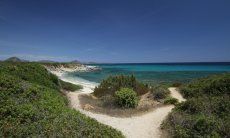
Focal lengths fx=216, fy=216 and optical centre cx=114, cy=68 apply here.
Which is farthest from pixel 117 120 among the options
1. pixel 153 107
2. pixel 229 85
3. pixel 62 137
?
pixel 229 85

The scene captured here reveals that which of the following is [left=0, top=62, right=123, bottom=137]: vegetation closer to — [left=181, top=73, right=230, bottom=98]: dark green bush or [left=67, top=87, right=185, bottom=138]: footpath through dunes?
[left=67, top=87, right=185, bottom=138]: footpath through dunes

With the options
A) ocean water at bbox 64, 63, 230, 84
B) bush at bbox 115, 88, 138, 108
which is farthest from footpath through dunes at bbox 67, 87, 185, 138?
ocean water at bbox 64, 63, 230, 84

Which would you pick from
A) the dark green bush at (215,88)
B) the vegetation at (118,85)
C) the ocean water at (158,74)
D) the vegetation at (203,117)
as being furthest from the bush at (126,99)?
the ocean water at (158,74)

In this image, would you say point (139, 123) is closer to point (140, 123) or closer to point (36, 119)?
point (140, 123)

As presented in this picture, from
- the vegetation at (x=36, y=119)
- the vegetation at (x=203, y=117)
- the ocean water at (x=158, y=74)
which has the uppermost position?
the vegetation at (x=36, y=119)

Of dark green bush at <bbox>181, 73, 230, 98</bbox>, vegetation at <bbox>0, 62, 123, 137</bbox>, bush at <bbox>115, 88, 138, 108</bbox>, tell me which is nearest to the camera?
vegetation at <bbox>0, 62, 123, 137</bbox>

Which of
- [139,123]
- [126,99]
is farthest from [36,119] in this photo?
[126,99]

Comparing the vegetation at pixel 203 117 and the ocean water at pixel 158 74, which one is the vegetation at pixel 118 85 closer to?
the vegetation at pixel 203 117

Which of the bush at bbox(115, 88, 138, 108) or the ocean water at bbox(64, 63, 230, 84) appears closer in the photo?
the bush at bbox(115, 88, 138, 108)

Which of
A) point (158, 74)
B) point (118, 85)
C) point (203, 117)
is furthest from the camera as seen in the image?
point (158, 74)

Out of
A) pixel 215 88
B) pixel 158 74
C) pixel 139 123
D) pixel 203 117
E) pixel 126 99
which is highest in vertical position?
pixel 215 88

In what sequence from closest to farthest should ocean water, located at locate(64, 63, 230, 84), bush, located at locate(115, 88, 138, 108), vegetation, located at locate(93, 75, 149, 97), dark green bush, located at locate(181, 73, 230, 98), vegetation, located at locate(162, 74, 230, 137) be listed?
1. vegetation, located at locate(162, 74, 230, 137)
2. bush, located at locate(115, 88, 138, 108)
3. dark green bush, located at locate(181, 73, 230, 98)
4. vegetation, located at locate(93, 75, 149, 97)
5. ocean water, located at locate(64, 63, 230, 84)

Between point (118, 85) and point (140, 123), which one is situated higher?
point (118, 85)

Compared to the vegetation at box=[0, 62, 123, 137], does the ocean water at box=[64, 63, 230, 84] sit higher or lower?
lower
